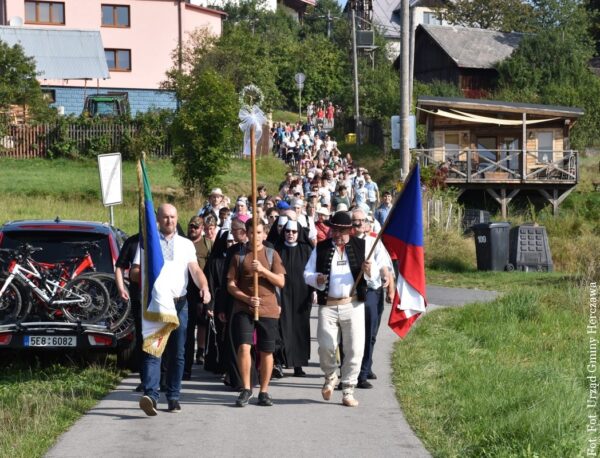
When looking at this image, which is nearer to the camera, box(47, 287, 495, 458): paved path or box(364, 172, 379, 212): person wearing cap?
box(47, 287, 495, 458): paved path

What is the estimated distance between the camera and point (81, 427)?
9.12 meters

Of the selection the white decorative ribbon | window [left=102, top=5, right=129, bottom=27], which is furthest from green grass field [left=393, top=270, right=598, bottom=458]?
window [left=102, top=5, right=129, bottom=27]

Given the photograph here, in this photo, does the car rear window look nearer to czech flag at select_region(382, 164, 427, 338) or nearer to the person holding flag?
the person holding flag

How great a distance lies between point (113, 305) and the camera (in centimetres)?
1166

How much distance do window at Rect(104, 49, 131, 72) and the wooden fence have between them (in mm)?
15433

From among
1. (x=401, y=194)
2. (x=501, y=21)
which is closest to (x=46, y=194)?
(x=401, y=194)

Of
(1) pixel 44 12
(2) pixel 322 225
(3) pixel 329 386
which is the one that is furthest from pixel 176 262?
(1) pixel 44 12

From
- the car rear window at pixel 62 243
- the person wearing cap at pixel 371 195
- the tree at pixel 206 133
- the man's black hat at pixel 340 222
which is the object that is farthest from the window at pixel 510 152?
the man's black hat at pixel 340 222

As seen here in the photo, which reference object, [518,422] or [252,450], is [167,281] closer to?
[252,450]

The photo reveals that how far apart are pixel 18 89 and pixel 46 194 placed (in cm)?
1126

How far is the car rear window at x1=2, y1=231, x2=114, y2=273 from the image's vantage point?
12016 millimetres

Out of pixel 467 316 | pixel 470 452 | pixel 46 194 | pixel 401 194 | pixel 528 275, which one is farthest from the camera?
pixel 46 194

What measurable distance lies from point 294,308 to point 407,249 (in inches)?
73.7

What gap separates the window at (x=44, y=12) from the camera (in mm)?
57562
